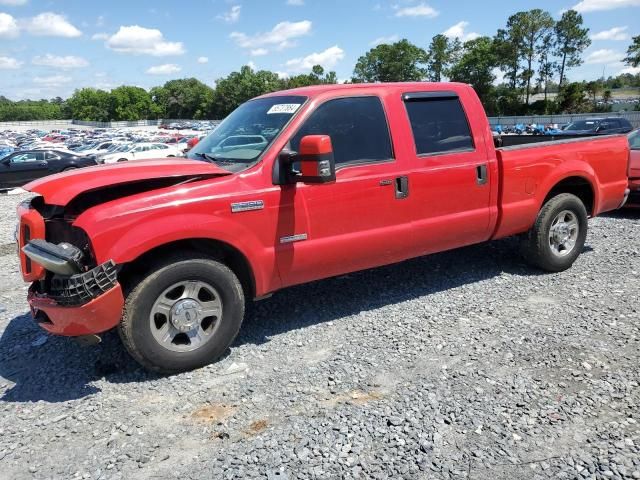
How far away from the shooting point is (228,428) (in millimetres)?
3061

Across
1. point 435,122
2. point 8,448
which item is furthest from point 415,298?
point 8,448

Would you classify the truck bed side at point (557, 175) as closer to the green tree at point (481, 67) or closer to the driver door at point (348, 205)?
the driver door at point (348, 205)

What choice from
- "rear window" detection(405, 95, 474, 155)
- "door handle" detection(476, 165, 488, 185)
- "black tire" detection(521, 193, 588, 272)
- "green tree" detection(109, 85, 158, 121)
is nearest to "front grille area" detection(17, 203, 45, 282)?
"rear window" detection(405, 95, 474, 155)

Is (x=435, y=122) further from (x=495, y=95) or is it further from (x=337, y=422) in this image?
(x=495, y=95)

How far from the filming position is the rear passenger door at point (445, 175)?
4.54 m

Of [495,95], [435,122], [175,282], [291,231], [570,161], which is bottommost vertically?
[175,282]

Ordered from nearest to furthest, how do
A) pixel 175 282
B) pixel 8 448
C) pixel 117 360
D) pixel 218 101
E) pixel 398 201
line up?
pixel 8 448 → pixel 175 282 → pixel 117 360 → pixel 398 201 → pixel 218 101

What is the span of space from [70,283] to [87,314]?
0.22 meters

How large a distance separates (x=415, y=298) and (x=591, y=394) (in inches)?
77.4

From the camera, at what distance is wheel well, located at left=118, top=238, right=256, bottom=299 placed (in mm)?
3553

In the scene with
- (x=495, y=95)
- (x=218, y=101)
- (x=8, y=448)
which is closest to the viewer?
(x=8, y=448)

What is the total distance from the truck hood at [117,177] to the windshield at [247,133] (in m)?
0.28

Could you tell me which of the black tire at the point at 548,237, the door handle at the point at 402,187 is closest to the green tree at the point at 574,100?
the black tire at the point at 548,237

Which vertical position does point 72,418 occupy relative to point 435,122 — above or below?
below
